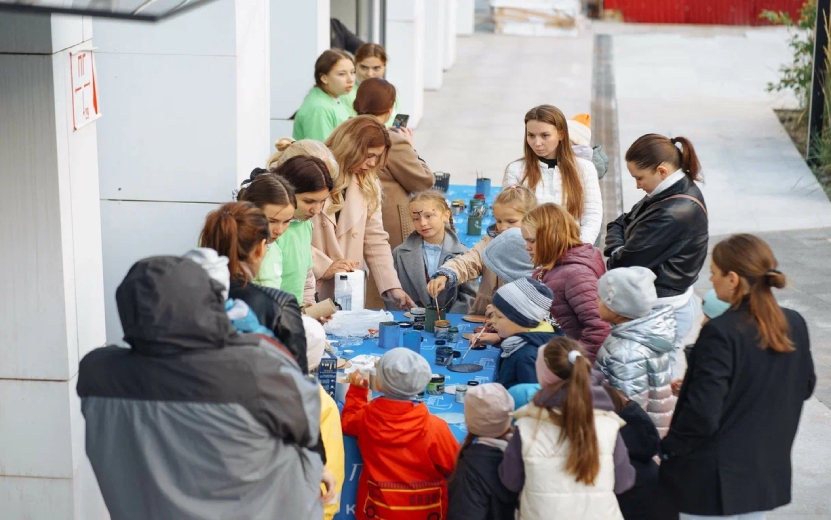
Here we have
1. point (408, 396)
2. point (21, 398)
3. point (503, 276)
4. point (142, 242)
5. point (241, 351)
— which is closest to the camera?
point (241, 351)

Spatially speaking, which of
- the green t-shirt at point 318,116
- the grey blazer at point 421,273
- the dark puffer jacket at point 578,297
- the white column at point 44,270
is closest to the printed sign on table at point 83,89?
the white column at point 44,270

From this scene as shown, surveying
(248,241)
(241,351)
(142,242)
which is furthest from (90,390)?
(142,242)

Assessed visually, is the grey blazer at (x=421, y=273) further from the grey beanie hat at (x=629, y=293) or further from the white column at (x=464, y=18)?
the white column at (x=464, y=18)

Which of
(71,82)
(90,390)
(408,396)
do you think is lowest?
(408,396)

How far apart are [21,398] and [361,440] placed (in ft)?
4.62

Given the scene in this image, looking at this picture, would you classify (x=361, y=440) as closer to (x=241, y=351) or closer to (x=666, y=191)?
(x=241, y=351)

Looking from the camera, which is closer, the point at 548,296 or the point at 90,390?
the point at 90,390

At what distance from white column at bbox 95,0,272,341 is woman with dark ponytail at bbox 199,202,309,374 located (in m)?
2.42

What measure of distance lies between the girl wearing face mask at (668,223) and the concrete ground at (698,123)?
132 centimetres

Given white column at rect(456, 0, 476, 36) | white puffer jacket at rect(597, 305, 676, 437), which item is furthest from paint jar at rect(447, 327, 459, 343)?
white column at rect(456, 0, 476, 36)

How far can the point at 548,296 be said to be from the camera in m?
4.50

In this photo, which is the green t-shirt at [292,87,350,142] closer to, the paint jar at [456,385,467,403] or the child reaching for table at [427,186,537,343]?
the child reaching for table at [427,186,537,343]

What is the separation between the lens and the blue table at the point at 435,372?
4.19 meters

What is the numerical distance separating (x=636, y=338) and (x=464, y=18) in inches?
805
